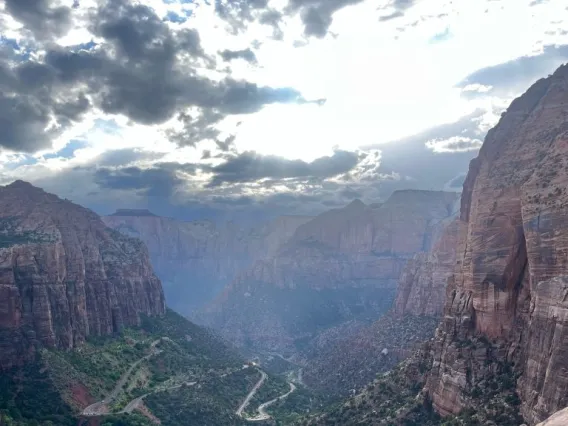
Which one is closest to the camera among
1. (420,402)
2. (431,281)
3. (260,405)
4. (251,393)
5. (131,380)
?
(420,402)

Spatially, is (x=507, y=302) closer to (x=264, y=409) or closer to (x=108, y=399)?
(x=264, y=409)

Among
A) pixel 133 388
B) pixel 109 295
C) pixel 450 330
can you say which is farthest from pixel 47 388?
pixel 450 330

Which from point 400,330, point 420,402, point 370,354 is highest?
point 420,402

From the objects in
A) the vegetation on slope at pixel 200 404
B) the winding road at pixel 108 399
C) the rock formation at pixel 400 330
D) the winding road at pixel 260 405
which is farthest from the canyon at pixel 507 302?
the rock formation at pixel 400 330

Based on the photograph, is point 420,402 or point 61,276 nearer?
point 420,402

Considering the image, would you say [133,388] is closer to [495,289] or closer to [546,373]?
[495,289]

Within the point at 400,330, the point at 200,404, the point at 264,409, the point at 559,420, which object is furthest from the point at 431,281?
the point at 559,420

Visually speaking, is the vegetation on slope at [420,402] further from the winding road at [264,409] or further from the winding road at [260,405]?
the winding road at [260,405]
